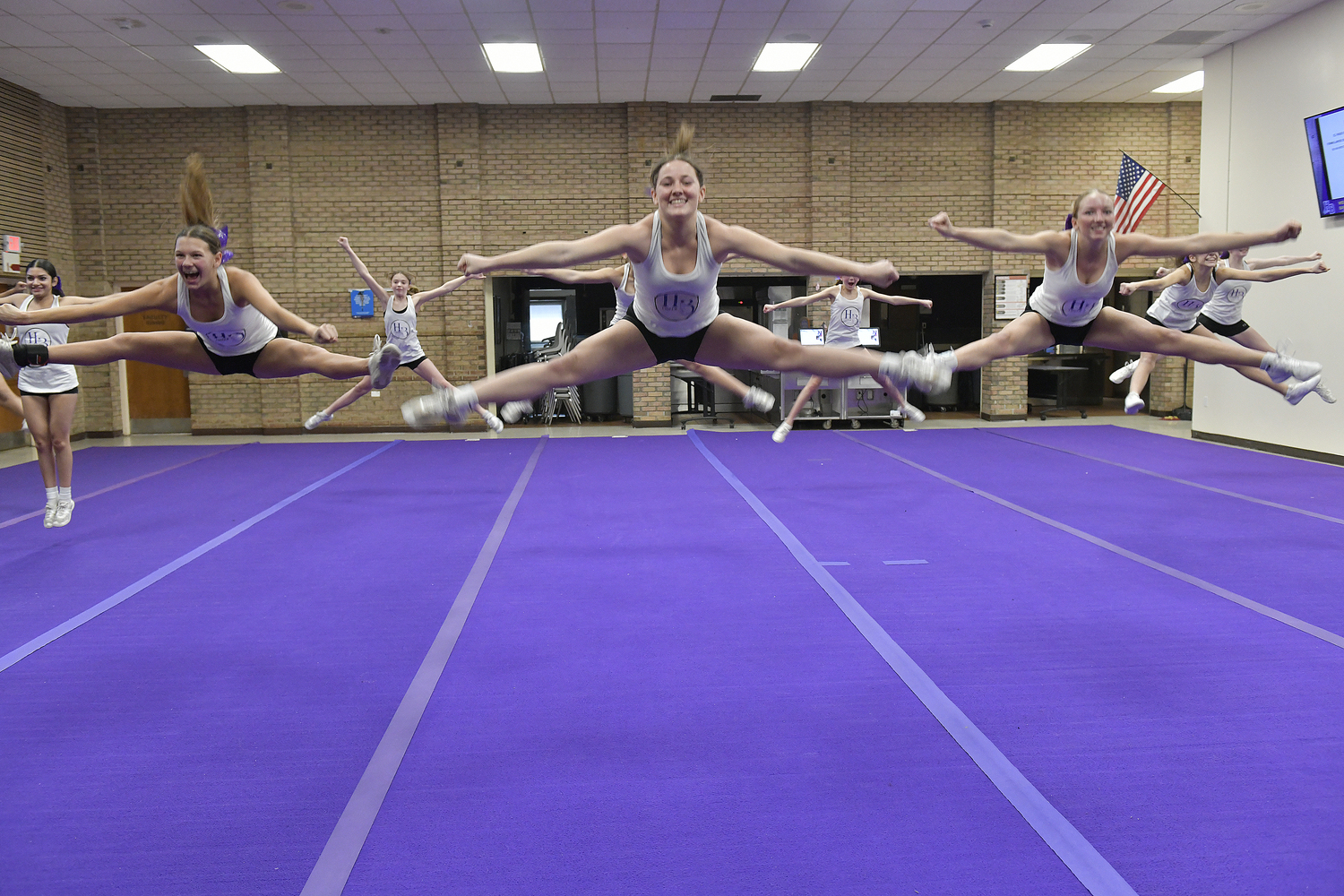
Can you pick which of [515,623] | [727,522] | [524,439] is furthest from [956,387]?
[515,623]

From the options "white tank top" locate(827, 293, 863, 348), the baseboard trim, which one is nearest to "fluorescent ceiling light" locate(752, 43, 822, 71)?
"white tank top" locate(827, 293, 863, 348)

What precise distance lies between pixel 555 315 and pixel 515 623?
1249 cm

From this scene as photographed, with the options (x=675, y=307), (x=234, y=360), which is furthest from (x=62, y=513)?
(x=675, y=307)

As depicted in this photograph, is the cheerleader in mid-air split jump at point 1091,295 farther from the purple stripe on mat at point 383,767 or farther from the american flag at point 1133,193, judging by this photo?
the american flag at point 1133,193

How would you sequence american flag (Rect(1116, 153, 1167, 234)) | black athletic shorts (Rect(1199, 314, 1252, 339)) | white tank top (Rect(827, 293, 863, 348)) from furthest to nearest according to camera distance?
white tank top (Rect(827, 293, 863, 348))
american flag (Rect(1116, 153, 1167, 234))
black athletic shorts (Rect(1199, 314, 1252, 339))

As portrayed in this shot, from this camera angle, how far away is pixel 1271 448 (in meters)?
10.4

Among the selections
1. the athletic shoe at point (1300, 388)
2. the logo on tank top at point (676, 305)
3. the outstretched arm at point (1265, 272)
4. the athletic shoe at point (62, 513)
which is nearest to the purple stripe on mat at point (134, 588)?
the athletic shoe at point (62, 513)

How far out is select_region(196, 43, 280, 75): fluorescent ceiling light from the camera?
1067 cm

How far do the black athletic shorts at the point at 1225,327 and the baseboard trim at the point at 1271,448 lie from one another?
324 centimetres

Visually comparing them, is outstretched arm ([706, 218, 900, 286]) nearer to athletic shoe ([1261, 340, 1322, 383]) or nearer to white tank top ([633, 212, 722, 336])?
white tank top ([633, 212, 722, 336])

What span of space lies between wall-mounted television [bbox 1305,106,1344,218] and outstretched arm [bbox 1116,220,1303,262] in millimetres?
5375

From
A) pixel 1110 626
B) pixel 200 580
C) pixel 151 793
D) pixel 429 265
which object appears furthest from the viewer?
pixel 429 265

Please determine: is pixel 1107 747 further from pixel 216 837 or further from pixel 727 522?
pixel 727 522

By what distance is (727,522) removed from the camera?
6.85 metres
